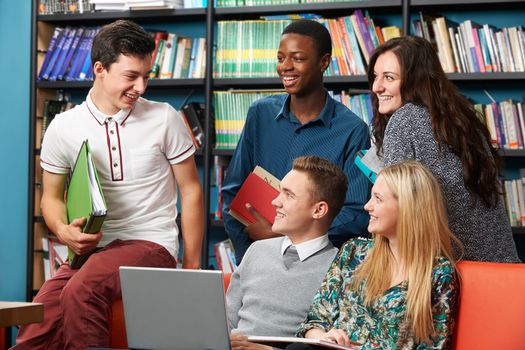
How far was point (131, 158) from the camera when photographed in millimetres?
2709

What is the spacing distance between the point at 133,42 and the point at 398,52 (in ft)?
2.71

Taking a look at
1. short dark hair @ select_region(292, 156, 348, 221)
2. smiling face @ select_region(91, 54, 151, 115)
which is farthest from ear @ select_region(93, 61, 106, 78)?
short dark hair @ select_region(292, 156, 348, 221)

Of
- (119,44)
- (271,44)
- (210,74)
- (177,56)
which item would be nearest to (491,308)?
(119,44)

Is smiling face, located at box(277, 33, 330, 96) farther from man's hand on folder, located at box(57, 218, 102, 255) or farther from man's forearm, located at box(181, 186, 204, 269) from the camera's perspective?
man's hand on folder, located at box(57, 218, 102, 255)

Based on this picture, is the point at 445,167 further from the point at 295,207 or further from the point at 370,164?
the point at 295,207

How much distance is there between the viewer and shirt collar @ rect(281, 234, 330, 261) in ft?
8.20

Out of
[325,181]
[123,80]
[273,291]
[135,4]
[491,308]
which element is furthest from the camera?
[135,4]

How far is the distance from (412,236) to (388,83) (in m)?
0.54

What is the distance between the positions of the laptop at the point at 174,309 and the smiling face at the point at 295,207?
1.67 ft

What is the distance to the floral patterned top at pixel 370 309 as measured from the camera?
7.06 ft

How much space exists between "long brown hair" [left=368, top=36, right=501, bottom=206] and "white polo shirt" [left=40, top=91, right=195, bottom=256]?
0.69 meters

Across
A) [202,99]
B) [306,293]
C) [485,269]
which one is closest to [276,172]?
[306,293]

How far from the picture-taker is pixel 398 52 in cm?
252

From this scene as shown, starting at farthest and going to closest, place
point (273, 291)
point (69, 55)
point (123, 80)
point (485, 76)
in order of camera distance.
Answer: point (69, 55), point (485, 76), point (123, 80), point (273, 291)
